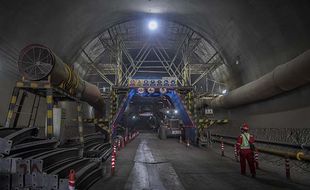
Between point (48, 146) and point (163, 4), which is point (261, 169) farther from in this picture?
point (163, 4)

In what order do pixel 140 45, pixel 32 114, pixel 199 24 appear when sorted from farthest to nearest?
1. pixel 140 45
2. pixel 199 24
3. pixel 32 114

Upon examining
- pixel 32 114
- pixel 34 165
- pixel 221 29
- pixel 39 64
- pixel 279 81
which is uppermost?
pixel 221 29

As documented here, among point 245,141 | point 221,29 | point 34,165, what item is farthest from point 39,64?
point 221,29

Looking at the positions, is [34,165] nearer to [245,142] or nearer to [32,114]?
[245,142]

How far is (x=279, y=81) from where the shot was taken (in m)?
10.8

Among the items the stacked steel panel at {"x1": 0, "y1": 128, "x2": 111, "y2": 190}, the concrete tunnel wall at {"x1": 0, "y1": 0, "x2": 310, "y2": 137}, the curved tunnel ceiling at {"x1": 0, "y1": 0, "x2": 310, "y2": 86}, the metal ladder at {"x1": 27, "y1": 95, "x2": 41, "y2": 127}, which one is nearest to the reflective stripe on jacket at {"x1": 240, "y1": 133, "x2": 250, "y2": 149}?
the concrete tunnel wall at {"x1": 0, "y1": 0, "x2": 310, "y2": 137}

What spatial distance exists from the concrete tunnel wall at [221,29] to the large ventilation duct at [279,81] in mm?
661

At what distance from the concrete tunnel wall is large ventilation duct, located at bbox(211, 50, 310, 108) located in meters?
0.66

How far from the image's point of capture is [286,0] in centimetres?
936

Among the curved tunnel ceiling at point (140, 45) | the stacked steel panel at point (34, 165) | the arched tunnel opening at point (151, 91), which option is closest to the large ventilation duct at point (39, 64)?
the arched tunnel opening at point (151, 91)

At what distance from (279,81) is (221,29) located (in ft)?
20.8

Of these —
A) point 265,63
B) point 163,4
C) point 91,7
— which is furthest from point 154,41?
point 265,63

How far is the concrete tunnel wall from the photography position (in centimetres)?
977

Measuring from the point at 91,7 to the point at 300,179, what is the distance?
40.9ft
